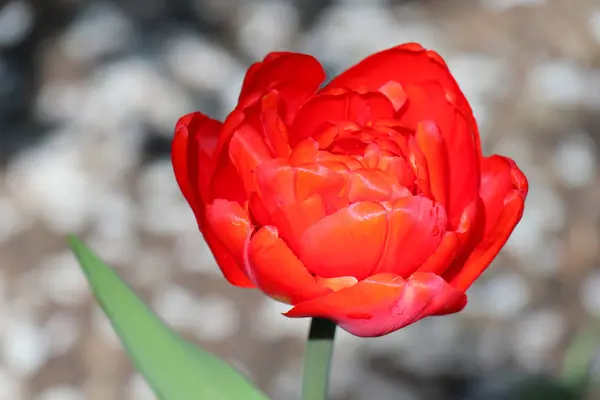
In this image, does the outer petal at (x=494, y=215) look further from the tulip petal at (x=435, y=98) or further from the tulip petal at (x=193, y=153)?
the tulip petal at (x=193, y=153)

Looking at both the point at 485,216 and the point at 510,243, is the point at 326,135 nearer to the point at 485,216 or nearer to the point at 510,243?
the point at 485,216

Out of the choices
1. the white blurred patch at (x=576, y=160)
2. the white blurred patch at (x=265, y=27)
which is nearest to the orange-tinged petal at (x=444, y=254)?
the white blurred patch at (x=576, y=160)

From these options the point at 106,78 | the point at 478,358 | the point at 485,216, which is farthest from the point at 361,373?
the point at 485,216

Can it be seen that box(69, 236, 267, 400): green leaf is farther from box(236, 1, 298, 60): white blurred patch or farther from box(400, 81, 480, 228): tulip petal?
box(236, 1, 298, 60): white blurred patch

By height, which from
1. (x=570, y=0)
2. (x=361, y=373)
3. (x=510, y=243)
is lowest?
(x=361, y=373)

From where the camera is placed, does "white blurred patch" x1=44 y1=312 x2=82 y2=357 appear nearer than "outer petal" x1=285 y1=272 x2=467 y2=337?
No

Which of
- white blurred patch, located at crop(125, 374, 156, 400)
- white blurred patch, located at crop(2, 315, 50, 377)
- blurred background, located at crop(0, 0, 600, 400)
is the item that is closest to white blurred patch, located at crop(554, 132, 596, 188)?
blurred background, located at crop(0, 0, 600, 400)

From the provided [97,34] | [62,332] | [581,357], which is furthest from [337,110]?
[97,34]

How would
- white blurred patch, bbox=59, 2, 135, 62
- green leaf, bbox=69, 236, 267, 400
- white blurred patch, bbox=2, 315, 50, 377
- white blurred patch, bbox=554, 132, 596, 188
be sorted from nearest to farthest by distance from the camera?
1. green leaf, bbox=69, 236, 267, 400
2. white blurred patch, bbox=2, 315, 50, 377
3. white blurred patch, bbox=554, 132, 596, 188
4. white blurred patch, bbox=59, 2, 135, 62

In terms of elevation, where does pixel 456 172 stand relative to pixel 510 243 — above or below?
above
